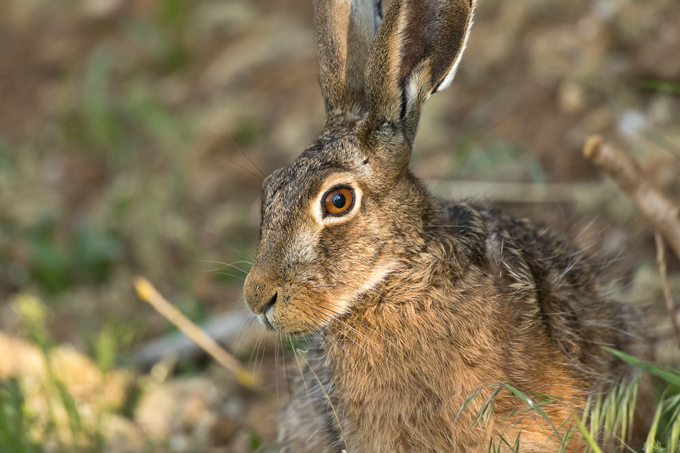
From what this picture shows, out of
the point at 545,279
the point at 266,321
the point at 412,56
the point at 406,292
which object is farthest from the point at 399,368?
the point at 412,56

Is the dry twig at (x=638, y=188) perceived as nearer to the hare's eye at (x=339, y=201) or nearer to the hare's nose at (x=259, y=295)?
the hare's eye at (x=339, y=201)

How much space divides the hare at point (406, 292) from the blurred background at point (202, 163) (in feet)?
1.70

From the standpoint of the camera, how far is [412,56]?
297cm

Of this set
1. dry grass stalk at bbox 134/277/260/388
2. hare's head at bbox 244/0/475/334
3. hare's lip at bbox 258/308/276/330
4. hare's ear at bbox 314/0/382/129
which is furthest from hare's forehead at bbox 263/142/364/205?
dry grass stalk at bbox 134/277/260/388

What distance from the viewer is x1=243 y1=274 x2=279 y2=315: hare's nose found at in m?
2.86

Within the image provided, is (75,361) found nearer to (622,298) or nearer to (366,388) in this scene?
(366,388)

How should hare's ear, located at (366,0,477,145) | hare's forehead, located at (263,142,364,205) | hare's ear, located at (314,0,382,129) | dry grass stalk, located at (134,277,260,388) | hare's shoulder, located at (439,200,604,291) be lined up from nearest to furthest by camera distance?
hare's ear, located at (366,0,477,145) → hare's forehead, located at (263,142,364,205) → hare's shoulder, located at (439,200,604,291) → hare's ear, located at (314,0,382,129) → dry grass stalk, located at (134,277,260,388)

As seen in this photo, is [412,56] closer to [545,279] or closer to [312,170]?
[312,170]

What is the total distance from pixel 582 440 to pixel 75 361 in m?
3.33

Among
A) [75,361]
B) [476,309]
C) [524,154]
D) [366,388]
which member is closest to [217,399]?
[75,361]

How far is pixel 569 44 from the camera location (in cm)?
569

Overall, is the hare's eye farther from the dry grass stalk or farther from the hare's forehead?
the dry grass stalk

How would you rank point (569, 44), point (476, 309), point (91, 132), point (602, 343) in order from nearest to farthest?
1. point (476, 309)
2. point (602, 343)
3. point (569, 44)
4. point (91, 132)

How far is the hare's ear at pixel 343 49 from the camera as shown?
11.1 feet
